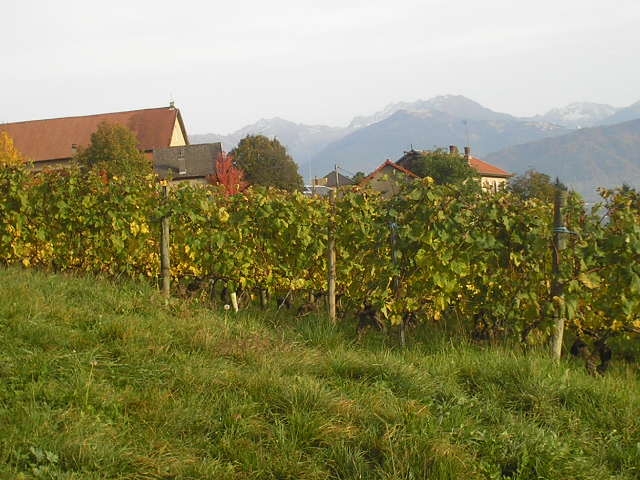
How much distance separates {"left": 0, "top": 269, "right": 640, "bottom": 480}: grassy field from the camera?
346 cm

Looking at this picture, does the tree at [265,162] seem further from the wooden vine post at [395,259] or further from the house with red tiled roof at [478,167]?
the wooden vine post at [395,259]

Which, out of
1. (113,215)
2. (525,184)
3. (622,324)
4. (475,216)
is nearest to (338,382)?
(475,216)

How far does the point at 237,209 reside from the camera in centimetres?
779

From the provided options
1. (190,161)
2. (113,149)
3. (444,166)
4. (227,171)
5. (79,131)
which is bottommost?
(444,166)

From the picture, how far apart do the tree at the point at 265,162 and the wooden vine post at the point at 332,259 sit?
50.0 metres

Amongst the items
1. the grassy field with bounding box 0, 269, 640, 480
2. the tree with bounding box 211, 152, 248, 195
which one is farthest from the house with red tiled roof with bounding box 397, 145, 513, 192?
the tree with bounding box 211, 152, 248, 195

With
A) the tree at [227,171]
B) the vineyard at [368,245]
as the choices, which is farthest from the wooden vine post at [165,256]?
the tree at [227,171]

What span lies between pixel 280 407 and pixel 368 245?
10.4 ft

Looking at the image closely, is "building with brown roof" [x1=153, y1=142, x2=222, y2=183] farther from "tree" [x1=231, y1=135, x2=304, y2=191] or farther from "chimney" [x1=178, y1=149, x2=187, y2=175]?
"tree" [x1=231, y1=135, x2=304, y2=191]

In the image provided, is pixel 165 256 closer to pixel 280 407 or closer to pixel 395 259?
pixel 395 259

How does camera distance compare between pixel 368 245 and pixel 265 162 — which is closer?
pixel 368 245

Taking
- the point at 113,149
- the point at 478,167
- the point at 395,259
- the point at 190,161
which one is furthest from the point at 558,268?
the point at 478,167

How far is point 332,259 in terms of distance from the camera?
23.4 ft

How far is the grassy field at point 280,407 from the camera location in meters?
3.46
